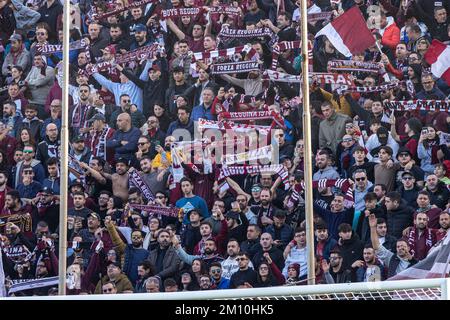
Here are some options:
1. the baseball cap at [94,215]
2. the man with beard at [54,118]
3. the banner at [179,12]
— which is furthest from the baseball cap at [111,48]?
the baseball cap at [94,215]

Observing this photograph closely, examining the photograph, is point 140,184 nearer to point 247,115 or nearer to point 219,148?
point 219,148

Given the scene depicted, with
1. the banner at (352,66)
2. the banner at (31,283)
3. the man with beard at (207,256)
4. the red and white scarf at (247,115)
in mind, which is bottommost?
the banner at (31,283)

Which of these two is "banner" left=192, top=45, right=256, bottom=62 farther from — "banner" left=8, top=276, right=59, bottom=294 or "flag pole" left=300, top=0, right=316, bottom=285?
"banner" left=8, top=276, right=59, bottom=294

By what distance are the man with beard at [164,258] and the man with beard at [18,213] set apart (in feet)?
5.16

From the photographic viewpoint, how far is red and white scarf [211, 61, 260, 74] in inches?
539

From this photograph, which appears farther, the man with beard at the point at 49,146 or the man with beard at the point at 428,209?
the man with beard at the point at 49,146

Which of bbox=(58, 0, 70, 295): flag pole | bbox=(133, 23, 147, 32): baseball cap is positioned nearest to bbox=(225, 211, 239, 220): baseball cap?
bbox=(58, 0, 70, 295): flag pole

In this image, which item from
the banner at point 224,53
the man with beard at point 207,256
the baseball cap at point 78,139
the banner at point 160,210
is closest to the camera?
the man with beard at point 207,256

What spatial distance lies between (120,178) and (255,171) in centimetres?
156

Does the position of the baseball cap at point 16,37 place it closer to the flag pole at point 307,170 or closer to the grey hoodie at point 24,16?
the grey hoodie at point 24,16

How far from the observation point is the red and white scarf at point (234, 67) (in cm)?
1370

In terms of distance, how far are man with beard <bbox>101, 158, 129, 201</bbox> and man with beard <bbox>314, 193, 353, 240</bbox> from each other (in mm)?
2234

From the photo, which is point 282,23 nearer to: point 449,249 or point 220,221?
point 220,221
